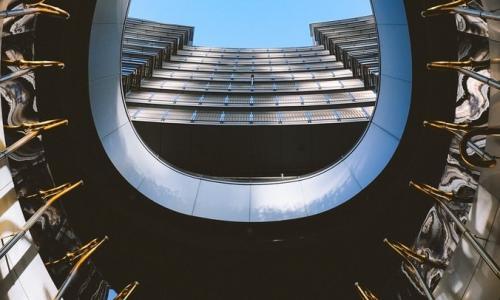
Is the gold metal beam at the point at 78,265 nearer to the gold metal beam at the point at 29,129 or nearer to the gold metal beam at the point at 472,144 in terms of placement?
the gold metal beam at the point at 29,129

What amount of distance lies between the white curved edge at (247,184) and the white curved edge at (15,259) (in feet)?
6.48

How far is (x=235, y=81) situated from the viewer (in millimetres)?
27438

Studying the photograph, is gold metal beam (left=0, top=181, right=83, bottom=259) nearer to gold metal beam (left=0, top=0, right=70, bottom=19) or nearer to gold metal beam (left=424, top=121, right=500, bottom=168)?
gold metal beam (left=0, top=0, right=70, bottom=19)

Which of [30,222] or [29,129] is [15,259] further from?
[29,129]

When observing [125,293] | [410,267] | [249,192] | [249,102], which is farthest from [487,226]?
[249,102]

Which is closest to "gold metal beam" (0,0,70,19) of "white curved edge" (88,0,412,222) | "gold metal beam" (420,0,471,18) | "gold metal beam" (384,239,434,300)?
"white curved edge" (88,0,412,222)

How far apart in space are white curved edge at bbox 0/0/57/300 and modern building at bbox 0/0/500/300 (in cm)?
3

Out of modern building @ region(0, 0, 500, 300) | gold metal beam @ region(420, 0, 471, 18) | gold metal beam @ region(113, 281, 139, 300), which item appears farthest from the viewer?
gold metal beam @ region(113, 281, 139, 300)

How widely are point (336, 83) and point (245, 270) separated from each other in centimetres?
2056

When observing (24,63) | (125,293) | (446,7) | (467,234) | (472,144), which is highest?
(446,7)

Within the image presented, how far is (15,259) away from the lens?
4363mm

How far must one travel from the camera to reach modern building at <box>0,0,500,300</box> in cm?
442

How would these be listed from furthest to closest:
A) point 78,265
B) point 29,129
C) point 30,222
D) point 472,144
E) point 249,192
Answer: point 249,192 → point 78,265 → point 29,129 → point 472,144 → point 30,222

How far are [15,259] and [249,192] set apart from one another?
475 cm
